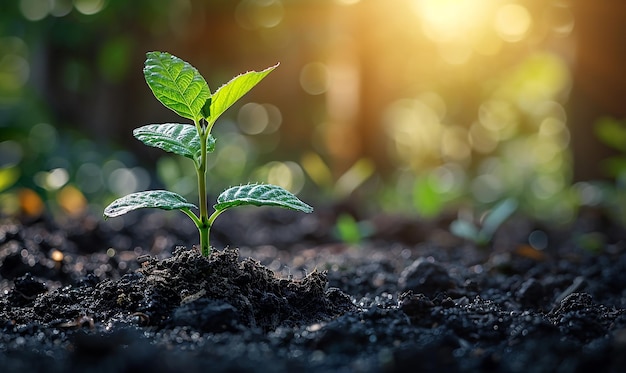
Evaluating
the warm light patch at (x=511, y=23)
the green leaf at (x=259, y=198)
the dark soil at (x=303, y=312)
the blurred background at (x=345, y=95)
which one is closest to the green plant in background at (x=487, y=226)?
the dark soil at (x=303, y=312)

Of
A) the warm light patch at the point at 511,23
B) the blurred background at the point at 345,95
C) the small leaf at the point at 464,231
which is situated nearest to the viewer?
the small leaf at the point at 464,231

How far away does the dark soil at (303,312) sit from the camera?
126 cm

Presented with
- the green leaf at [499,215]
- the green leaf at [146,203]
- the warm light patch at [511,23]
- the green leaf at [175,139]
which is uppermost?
the warm light patch at [511,23]

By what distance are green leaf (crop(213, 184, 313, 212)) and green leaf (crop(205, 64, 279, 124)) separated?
192 millimetres

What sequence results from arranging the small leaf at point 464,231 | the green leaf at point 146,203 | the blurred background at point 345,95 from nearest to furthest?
the green leaf at point 146,203 → the small leaf at point 464,231 → the blurred background at point 345,95

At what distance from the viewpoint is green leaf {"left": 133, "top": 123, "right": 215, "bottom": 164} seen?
1.69 meters

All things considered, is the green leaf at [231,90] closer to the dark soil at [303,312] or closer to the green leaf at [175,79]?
the green leaf at [175,79]

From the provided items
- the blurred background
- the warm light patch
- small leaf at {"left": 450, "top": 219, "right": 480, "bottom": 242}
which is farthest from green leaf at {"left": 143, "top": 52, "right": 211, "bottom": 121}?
the warm light patch

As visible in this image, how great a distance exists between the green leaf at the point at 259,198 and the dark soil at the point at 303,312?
16 centimetres

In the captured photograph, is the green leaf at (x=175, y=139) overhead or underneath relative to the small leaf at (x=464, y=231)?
overhead

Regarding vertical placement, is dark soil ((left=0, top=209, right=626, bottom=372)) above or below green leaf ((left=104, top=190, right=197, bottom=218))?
below

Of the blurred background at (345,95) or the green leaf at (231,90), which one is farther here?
the blurred background at (345,95)

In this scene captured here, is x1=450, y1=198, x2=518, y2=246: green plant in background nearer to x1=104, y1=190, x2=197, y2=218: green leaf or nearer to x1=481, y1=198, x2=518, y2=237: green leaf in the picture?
x1=481, y1=198, x2=518, y2=237: green leaf

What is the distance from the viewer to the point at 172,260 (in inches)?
72.2
